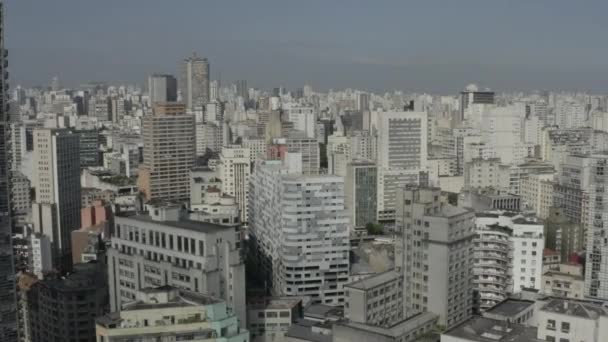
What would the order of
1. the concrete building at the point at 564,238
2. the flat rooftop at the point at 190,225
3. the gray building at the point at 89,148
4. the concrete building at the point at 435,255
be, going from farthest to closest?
the gray building at the point at 89,148 < the concrete building at the point at 564,238 < the concrete building at the point at 435,255 < the flat rooftop at the point at 190,225

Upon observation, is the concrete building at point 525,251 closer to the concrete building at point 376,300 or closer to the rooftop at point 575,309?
the concrete building at point 376,300

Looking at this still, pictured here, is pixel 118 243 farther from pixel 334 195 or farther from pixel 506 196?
pixel 506 196

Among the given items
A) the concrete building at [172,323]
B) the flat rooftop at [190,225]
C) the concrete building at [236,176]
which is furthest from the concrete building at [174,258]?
the concrete building at [236,176]

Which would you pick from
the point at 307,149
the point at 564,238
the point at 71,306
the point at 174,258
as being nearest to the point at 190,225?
the point at 174,258

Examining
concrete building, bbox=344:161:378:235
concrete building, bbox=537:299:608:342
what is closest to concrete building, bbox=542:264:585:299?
concrete building, bbox=537:299:608:342

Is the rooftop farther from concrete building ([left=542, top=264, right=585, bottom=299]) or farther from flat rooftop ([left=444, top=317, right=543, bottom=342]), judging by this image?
concrete building ([left=542, top=264, right=585, bottom=299])

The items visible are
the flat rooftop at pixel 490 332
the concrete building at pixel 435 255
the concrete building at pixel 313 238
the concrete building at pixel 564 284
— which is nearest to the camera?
the flat rooftop at pixel 490 332
